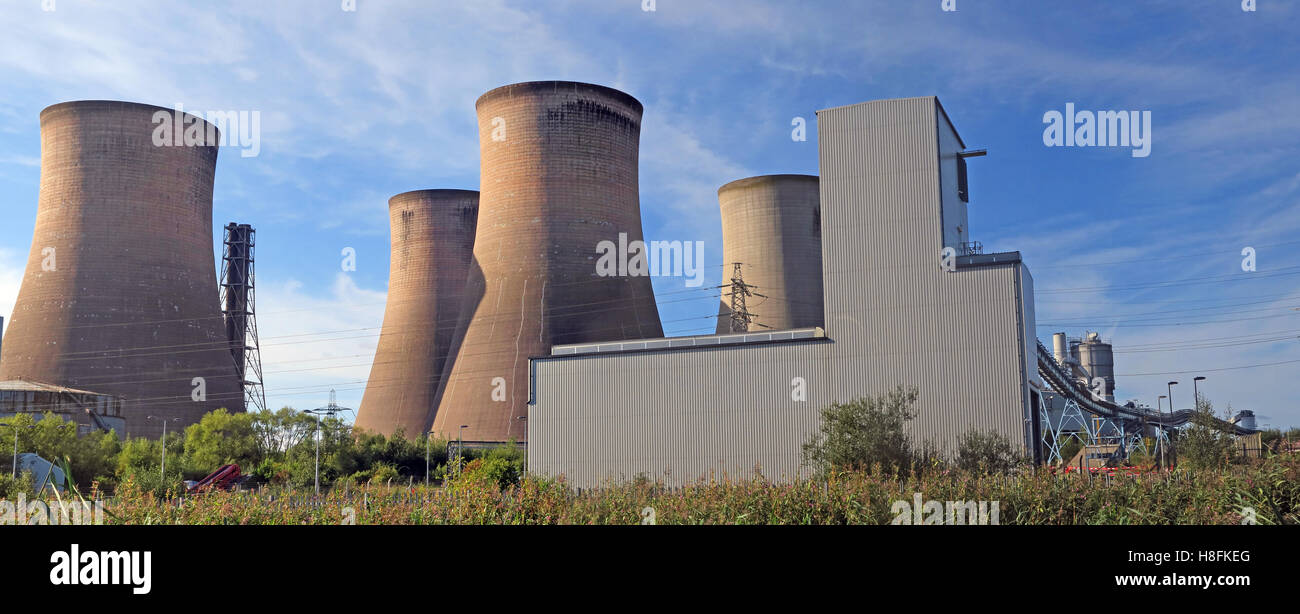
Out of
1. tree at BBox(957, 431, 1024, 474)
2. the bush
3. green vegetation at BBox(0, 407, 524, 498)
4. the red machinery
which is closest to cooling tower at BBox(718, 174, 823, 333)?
green vegetation at BBox(0, 407, 524, 498)

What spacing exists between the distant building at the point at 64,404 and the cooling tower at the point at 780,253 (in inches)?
933

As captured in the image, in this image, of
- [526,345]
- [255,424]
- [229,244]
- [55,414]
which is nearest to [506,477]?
[526,345]

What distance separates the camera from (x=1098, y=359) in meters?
61.4

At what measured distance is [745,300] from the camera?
1619 inches

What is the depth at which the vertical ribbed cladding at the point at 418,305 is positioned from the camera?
4066 cm

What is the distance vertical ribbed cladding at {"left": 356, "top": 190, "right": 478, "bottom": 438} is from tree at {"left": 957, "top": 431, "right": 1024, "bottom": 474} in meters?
24.0

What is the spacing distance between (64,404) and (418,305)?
45.4ft

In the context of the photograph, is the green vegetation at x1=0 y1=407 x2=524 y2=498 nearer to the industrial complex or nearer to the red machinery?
the red machinery

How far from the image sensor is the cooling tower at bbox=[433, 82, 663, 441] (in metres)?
31.9

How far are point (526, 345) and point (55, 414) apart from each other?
17.1 m

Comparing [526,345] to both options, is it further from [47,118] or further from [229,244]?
[229,244]
